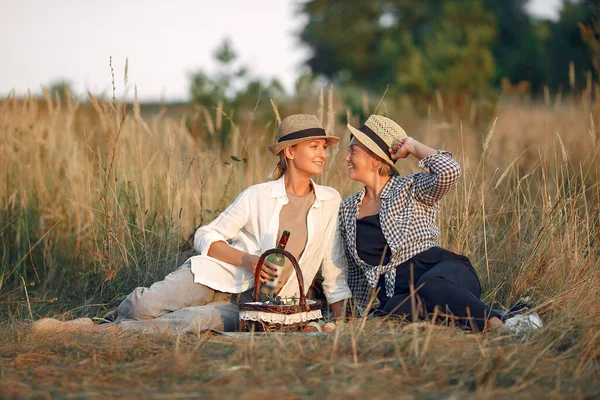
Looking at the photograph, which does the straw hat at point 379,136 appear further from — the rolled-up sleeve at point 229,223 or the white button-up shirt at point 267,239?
the rolled-up sleeve at point 229,223

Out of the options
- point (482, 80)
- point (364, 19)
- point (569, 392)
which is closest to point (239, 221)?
point (569, 392)

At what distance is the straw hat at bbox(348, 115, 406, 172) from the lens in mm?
4230

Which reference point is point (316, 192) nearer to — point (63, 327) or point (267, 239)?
point (267, 239)

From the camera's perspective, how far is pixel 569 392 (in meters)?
2.59

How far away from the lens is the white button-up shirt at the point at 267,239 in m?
4.23

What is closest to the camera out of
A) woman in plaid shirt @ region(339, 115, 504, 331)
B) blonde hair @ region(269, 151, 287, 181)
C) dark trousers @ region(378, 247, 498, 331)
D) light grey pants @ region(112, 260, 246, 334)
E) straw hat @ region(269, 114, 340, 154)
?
dark trousers @ region(378, 247, 498, 331)

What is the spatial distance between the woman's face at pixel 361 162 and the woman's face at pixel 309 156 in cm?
17

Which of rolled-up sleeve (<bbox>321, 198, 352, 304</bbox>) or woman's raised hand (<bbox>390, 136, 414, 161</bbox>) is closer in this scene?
woman's raised hand (<bbox>390, 136, 414, 161</bbox>)

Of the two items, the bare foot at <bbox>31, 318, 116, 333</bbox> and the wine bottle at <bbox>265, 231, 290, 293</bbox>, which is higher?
the wine bottle at <bbox>265, 231, 290, 293</bbox>

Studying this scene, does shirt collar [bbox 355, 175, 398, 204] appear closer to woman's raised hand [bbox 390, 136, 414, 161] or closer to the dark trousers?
woman's raised hand [bbox 390, 136, 414, 161]

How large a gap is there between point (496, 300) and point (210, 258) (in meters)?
1.69

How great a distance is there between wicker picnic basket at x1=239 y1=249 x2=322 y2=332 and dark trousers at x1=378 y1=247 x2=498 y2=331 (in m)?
0.43

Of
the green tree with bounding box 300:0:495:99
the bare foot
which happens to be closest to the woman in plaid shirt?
the bare foot

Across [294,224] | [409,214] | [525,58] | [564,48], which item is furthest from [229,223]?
[525,58]
